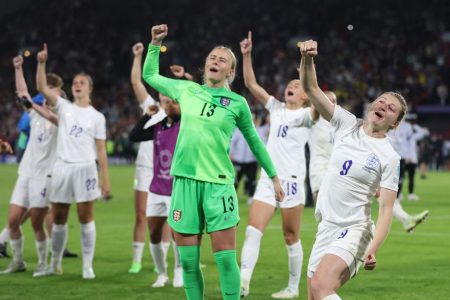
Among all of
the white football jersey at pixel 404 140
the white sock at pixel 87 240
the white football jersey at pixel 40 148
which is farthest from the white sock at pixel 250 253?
the white football jersey at pixel 404 140

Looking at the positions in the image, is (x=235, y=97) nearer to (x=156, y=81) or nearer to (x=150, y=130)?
(x=156, y=81)

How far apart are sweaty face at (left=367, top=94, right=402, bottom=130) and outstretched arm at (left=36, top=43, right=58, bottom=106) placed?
4.50 m

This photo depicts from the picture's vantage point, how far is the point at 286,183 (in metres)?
9.63

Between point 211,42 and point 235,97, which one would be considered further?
point 211,42

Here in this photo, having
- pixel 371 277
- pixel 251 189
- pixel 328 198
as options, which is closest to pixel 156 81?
pixel 328 198

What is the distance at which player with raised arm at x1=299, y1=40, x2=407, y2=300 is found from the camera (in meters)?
6.38

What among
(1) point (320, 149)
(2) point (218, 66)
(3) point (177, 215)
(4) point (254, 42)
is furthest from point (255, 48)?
(3) point (177, 215)

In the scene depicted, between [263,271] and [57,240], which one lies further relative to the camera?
[263,271]

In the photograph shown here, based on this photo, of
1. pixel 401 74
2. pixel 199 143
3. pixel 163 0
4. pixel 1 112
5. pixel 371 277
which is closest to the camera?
pixel 199 143

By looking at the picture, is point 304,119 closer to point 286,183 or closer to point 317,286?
point 286,183

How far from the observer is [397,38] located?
43781mm

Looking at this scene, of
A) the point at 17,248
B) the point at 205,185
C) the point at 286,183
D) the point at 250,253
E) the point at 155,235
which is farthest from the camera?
the point at 17,248

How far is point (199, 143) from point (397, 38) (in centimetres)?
3808

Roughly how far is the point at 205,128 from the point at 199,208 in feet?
2.04
